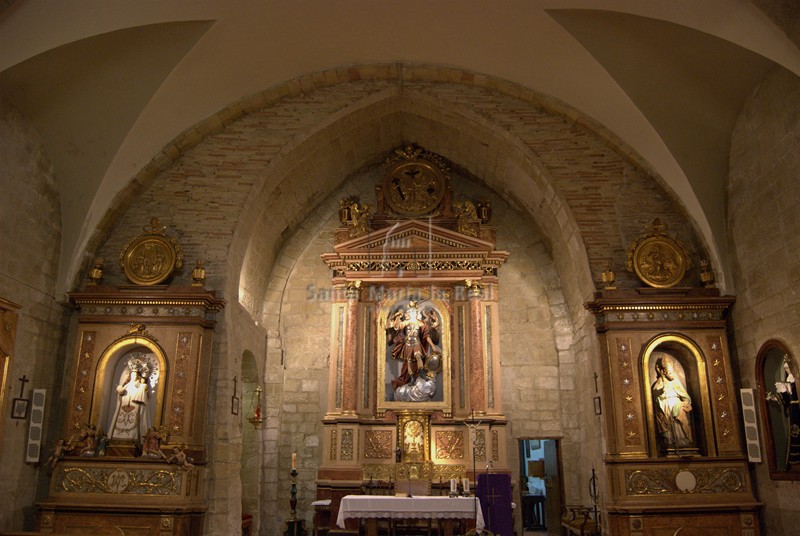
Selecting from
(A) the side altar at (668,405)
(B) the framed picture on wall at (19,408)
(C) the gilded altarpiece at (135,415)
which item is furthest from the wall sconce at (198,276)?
(A) the side altar at (668,405)

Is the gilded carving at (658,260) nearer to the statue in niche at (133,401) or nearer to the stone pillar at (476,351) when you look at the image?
the stone pillar at (476,351)

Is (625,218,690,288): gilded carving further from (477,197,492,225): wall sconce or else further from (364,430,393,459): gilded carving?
(364,430,393,459): gilded carving

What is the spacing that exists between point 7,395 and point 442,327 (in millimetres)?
6589

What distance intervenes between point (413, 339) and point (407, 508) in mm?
3192

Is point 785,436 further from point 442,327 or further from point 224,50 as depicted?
point 224,50

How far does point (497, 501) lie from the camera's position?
9047mm

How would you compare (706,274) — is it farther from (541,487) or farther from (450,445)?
(541,487)

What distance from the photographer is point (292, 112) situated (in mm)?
10219

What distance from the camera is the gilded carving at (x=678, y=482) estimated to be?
8445 mm

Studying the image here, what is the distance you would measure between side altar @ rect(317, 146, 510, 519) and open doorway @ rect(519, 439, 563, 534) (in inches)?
60.2

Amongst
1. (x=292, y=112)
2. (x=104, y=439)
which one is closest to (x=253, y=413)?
(x=104, y=439)

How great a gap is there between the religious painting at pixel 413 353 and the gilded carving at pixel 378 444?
1.37 ft

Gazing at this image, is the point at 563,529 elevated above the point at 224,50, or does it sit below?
below

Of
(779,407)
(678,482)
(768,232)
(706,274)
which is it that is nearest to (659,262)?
(706,274)
